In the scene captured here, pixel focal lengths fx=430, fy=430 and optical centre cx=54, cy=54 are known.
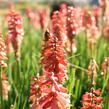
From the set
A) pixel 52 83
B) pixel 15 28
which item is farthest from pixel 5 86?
pixel 52 83

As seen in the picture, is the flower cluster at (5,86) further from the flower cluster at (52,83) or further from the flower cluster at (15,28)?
the flower cluster at (52,83)

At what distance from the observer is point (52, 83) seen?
7.55 ft

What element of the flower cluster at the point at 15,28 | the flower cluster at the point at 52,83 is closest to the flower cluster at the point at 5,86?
the flower cluster at the point at 15,28

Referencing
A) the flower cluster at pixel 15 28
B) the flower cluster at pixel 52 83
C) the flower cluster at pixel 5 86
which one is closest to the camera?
the flower cluster at pixel 52 83

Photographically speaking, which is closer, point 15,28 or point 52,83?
point 52,83

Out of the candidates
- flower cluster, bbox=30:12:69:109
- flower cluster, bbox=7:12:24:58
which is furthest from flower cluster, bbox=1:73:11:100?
flower cluster, bbox=30:12:69:109

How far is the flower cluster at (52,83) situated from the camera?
7.43 ft

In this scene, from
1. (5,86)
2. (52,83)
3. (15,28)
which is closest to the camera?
(52,83)

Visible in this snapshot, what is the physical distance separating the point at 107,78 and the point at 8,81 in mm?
1305

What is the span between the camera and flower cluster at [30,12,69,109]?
2264mm

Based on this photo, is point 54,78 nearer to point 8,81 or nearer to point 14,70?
point 8,81

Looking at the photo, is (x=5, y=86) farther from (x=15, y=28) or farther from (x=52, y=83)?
(x=52, y=83)

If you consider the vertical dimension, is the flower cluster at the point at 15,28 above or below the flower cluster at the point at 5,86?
above

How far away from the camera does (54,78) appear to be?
2326 millimetres
